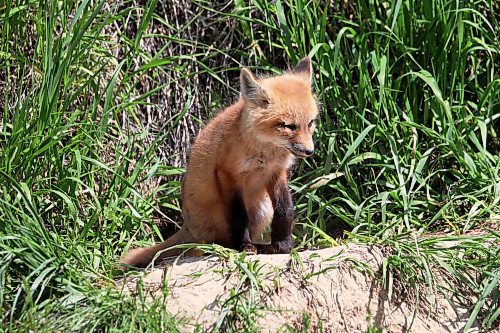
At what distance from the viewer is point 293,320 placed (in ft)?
13.5

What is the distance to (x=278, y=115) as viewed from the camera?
477 cm

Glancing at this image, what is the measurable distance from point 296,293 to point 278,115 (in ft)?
3.59

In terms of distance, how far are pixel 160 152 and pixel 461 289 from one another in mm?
2527

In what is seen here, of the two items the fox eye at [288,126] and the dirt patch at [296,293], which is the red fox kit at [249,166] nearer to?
the fox eye at [288,126]

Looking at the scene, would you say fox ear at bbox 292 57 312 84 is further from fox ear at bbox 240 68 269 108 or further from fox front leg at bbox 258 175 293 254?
fox front leg at bbox 258 175 293 254

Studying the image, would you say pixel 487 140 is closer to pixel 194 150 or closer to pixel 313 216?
pixel 313 216

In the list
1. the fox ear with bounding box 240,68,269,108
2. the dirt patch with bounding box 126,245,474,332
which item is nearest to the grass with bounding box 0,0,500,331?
the dirt patch with bounding box 126,245,474,332

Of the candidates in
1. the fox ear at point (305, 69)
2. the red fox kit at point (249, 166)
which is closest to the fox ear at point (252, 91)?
the red fox kit at point (249, 166)

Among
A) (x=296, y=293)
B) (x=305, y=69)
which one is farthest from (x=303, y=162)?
(x=296, y=293)

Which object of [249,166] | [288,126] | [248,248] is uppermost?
[288,126]

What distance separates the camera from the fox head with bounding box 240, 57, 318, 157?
4727 millimetres

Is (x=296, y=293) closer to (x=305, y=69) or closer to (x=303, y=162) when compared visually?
(x=305, y=69)

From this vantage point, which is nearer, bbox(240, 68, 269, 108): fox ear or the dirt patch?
the dirt patch

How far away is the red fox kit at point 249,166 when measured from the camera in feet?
15.6
